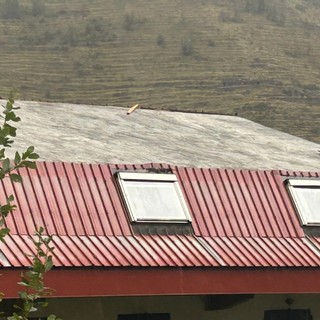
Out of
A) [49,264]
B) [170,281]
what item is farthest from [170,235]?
[49,264]

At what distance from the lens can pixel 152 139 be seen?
2550 cm

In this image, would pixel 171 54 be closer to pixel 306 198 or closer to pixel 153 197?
pixel 306 198

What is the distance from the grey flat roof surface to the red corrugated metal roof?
3.80ft

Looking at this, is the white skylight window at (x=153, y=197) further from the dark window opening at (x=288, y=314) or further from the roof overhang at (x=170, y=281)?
the dark window opening at (x=288, y=314)

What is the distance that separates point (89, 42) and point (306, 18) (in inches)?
717

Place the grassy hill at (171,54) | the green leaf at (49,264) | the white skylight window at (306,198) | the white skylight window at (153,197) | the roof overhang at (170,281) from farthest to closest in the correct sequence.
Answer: the grassy hill at (171,54) < the white skylight window at (306,198) < the white skylight window at (153,197) < the roof overhang at (170,281) < the green leaf at (49,264)

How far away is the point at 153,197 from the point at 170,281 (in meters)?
2.39

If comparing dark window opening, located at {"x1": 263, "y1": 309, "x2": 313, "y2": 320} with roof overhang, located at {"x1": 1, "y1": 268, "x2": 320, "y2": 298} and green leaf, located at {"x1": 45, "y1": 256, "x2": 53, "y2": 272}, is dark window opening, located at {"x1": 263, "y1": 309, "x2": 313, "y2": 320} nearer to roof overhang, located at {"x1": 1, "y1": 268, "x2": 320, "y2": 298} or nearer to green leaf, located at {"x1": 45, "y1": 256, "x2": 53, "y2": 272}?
roof overhang, located at {"x1": 1, "y1": 268, "x2": 320, "y2": 298}

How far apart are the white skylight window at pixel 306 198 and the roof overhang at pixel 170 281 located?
165cm

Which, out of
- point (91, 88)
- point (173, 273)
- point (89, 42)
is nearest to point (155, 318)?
point (173, 273)

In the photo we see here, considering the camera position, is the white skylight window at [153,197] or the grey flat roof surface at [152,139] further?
the grey flat roof surface at [152,139]

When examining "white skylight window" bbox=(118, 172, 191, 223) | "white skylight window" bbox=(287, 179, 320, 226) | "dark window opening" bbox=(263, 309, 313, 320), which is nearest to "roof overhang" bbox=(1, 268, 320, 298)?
"dark window opening" bbox=(263, 309, 313, 320)

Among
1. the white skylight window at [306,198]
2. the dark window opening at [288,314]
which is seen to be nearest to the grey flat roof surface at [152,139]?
the white skylight window at [306,198]

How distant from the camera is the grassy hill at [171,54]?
87562mm
